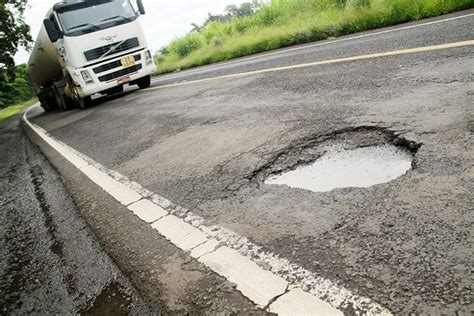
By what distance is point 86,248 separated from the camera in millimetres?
2482

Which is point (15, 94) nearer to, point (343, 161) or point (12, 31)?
point (12, 31)

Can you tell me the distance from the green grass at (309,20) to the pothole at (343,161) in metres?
7.13

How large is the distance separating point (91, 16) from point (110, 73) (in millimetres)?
1674

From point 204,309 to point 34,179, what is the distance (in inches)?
161

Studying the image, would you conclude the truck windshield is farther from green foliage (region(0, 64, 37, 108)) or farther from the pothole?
green foliage (region(0, 64, 37, 108))

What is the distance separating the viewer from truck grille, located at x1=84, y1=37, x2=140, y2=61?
412 inches

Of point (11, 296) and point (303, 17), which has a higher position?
point (303, 17)

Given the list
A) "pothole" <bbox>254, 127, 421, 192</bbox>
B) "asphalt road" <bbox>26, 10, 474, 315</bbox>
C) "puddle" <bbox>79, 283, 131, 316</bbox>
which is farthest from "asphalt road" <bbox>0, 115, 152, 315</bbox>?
"pothole" <bbox>254, 127, 421, 192</bbox>

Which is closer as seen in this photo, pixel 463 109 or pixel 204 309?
pixel 204 309

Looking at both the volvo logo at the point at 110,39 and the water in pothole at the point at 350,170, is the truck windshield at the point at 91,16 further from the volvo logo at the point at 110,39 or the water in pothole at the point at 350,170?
the water in pothole at the point at 350,170

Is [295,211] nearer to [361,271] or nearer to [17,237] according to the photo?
[361,271]

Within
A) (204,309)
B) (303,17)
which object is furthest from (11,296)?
(303,17)

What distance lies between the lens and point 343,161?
2.78 metres

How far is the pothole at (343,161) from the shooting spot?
2451 mm
